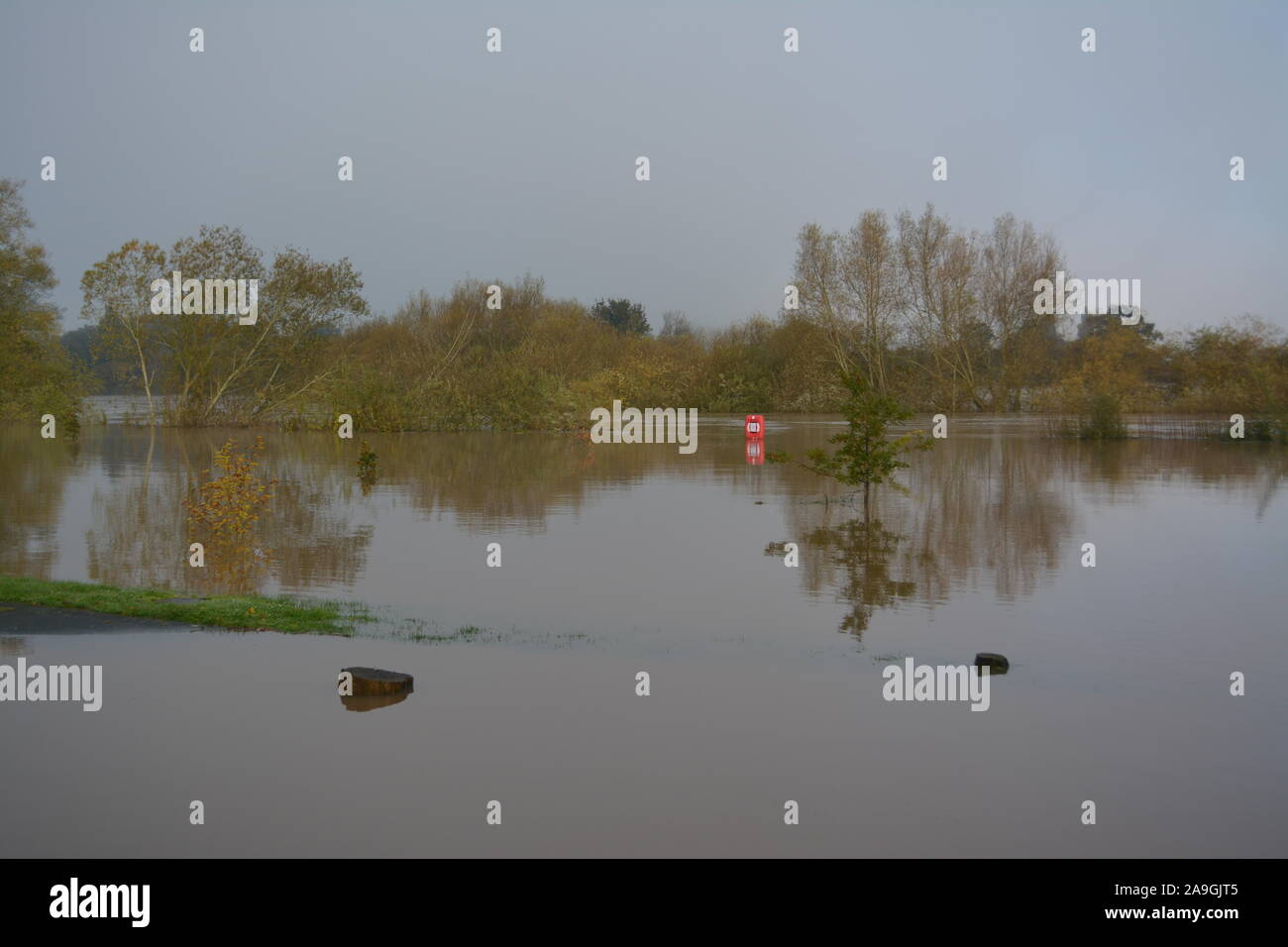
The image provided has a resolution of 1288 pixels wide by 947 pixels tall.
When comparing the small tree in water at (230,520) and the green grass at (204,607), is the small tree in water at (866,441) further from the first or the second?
the green grass at (204,607)

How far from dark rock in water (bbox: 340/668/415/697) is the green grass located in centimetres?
173

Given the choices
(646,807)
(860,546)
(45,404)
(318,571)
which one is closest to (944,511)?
(860,546)

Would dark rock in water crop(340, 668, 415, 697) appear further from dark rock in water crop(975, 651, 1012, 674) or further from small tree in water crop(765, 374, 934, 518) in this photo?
small tree in water crop(765, 374, 934, 518)

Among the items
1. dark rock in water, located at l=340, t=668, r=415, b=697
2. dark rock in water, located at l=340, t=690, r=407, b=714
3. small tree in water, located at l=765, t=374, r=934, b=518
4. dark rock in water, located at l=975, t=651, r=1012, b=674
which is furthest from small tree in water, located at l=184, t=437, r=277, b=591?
dark rock in water, located at l=975, t=651, r=1012, b=674

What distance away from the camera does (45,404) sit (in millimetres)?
→ 42250

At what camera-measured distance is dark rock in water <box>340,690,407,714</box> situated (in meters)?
7.21

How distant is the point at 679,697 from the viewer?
7.50m

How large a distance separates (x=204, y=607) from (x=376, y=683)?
298cm

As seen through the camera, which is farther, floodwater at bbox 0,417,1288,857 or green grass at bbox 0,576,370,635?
green grass at bbox 0,576,370,635

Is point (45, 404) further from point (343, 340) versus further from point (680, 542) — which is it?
point (680, 542)

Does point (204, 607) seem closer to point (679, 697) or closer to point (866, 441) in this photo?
point (679, 697)

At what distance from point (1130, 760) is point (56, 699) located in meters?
6.40

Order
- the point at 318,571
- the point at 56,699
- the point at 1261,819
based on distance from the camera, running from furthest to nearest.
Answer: the point at 318,571 < the point at 56,699 < the point at 1261,819

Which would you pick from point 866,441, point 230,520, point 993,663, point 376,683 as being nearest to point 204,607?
point 376,683
